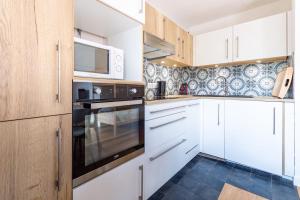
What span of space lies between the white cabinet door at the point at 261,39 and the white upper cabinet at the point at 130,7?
155 centimetres

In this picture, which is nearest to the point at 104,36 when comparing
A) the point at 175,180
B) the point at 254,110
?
the point at 175,180

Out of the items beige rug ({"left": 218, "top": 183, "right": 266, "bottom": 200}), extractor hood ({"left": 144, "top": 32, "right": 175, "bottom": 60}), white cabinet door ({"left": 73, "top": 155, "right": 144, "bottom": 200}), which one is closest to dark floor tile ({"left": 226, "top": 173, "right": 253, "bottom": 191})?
beige rug ({"left": 218, "top": 183, "right": 266, "bottom": 200})

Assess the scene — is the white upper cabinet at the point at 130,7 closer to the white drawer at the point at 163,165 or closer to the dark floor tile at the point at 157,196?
the white drawer at the point at 163,165

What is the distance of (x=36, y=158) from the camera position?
71cm

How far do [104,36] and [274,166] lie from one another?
234 centimetres

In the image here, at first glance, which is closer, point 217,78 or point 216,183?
point 216,183

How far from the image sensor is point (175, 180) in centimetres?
178

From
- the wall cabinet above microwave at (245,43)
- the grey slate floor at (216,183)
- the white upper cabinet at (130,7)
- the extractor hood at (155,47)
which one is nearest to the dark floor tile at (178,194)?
the grey slate floor at (216,183)

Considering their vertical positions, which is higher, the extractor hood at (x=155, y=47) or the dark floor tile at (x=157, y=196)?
the extractor hood at (x=155, y=47)

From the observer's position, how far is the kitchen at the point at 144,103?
69 cm

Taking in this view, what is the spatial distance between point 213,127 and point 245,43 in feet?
4.01

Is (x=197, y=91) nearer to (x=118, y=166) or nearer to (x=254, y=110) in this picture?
(x=254, y=110)

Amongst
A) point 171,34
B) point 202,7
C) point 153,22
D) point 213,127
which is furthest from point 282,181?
point 202,7

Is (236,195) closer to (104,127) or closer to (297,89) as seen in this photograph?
(104,127)
